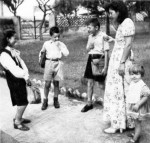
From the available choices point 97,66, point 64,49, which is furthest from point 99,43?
point 64,49

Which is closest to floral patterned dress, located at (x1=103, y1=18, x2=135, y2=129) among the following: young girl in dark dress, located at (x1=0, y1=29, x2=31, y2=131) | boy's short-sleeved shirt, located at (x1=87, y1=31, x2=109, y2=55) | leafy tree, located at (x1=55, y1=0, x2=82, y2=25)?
boy's short-sleeved shirt, located at (x1=87, y1=31, x2=109, y2=55)

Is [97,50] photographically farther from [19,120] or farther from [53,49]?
[19,120]

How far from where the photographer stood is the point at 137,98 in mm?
4031

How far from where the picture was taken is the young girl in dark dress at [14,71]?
459cm

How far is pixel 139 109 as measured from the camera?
3.98 metres

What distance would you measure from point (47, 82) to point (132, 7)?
13.2 m

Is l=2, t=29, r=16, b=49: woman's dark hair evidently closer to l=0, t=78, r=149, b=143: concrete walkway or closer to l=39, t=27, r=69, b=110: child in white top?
l=39, t=27, r=69, b=110: child in white top

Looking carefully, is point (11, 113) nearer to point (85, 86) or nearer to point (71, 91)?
point (71, 91)

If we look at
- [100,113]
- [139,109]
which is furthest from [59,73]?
[139,109]

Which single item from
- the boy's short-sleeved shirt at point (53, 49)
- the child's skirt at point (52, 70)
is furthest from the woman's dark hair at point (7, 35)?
the child's skirt at point (52, 70)

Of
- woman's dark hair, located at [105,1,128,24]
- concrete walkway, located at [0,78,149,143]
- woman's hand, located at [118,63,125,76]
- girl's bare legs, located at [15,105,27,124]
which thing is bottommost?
concrete walkway, located at [0,78,149,143]

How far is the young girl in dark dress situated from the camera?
4590 mm

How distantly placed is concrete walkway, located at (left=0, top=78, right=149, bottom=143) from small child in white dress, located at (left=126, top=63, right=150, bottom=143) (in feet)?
1.53

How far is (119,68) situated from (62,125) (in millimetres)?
1365
